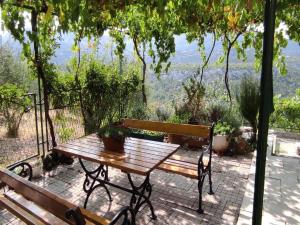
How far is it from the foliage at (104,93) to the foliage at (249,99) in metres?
2.28

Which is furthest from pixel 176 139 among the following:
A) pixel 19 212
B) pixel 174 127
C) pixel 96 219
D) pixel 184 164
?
pixel 19 212

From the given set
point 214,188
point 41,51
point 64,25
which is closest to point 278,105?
point 214,188

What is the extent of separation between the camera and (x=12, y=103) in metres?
4.19

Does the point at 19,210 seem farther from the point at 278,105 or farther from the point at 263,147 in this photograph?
the point at 278,105

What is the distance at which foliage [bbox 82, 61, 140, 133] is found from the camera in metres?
5.32

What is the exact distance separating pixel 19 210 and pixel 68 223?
459 mm

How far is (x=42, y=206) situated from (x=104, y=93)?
4.10m

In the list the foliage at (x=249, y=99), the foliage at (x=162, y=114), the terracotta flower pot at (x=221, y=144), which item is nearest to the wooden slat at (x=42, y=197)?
the terracotta flower pot at (x=221, y=144)

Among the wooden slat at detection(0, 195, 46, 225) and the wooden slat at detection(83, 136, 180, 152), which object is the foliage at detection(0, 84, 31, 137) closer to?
the wooden slat at detection(83, 136, 180, 152)

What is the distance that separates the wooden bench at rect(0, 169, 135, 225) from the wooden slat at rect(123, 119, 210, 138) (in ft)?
5.64

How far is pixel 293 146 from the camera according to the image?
5250 millimetres

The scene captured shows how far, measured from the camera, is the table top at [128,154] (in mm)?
2514

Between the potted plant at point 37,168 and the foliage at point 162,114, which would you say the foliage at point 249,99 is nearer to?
the foliage at point 162,114

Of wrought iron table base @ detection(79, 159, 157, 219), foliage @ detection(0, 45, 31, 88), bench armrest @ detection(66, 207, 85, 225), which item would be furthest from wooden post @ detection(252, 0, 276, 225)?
foliage @ detection(0, 45, 31, 88)
